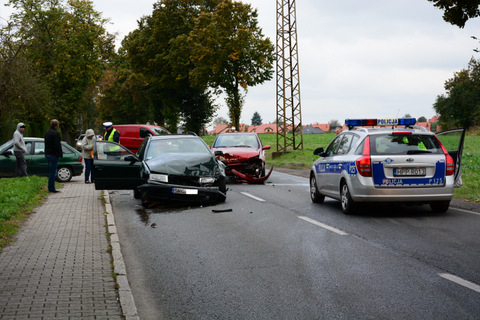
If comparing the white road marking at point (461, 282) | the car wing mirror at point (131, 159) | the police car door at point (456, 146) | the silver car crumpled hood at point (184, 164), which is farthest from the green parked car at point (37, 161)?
the white road marking at point (461, 282)

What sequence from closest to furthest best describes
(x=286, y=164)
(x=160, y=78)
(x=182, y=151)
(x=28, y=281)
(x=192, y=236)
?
(x=28, y=281) → (x=192, y=236) → (x=182, y=151) → (x=286, y=164) → (x=160, y=78)

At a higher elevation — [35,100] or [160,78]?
[160,78]

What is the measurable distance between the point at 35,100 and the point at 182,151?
26.3 meters

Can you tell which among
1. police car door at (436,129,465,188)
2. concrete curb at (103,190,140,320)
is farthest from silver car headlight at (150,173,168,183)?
police car door at (436,129,465,188)

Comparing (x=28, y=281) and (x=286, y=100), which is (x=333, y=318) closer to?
(x=28, y=281)

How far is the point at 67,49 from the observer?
4925 centimetres

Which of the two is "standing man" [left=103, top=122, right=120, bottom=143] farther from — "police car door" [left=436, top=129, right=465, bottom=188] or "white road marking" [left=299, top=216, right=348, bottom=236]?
"police car door" [left=436, top=129, right=465, bottom=188]

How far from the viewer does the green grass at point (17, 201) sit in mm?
9423

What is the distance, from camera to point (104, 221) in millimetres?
10586

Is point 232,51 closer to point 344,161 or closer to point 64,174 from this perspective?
point 64,174

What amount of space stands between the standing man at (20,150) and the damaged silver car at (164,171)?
566cm

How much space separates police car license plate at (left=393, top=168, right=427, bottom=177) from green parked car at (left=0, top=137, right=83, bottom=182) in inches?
546

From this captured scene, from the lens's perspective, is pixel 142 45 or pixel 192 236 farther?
pixel 142 45

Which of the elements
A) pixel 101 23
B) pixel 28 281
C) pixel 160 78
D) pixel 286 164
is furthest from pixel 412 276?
pixel 101 23
